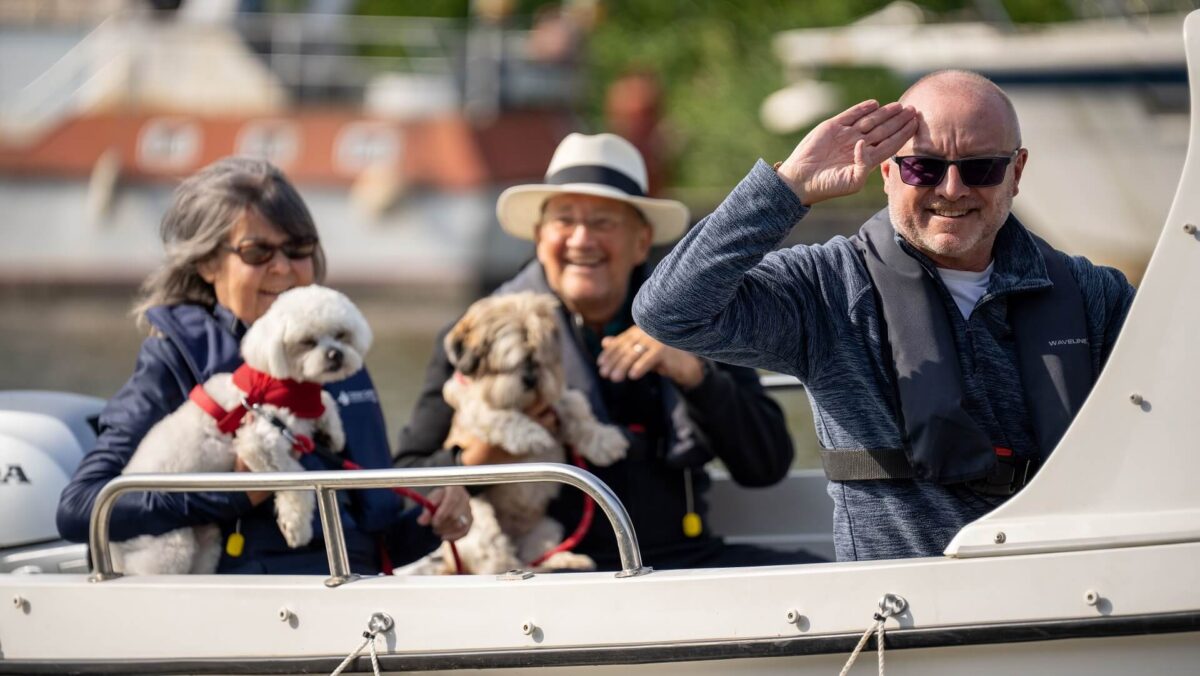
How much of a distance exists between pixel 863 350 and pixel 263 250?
166 cm

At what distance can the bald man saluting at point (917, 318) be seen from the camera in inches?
111

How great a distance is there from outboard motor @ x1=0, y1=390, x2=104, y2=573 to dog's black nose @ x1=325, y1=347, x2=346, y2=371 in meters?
1.05

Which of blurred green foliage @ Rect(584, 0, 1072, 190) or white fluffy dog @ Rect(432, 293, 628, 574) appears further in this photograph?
blurred green foliage @ Rect(584, 0, 1072, 190)

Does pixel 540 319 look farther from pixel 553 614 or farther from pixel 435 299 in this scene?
pixel 435 299

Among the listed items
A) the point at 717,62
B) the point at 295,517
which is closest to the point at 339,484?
the point at 295,517

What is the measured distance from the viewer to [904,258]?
298 cm

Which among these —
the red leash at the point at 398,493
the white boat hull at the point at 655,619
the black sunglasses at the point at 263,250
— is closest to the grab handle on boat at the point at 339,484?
the white boat hull at the point at 655,619

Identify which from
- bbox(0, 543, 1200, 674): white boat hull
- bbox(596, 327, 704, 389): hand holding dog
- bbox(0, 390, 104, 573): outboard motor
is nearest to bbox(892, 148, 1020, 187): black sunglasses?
bbox(0, 543, 1200, 674): white boat hull

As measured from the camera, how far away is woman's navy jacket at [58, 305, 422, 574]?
3506 millimetres

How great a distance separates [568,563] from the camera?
4070mm

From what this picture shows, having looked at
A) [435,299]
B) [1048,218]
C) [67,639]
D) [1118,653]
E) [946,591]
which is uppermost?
[435,299]

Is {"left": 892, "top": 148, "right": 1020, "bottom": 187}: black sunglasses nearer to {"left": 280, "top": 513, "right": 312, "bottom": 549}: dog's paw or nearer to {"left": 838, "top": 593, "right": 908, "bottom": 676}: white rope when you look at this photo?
{"left": 838, "top": 593, "right": 908, "bottom": 676}: white rope

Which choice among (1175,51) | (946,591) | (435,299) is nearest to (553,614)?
(946,591)

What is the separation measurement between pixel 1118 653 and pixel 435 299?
17.2 meters
